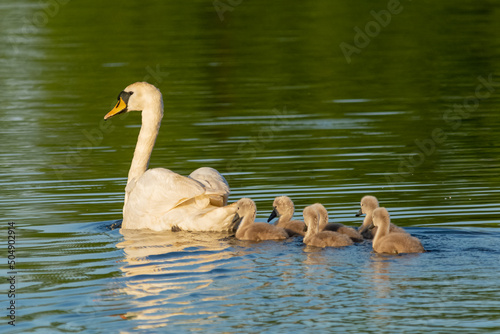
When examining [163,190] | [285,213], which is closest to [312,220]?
[285,213]

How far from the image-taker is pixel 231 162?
1647cm

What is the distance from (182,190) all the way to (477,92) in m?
11.7

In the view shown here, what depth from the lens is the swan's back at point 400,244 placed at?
10227mm

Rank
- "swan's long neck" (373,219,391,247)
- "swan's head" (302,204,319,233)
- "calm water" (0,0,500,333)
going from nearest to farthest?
1. "calm water" (0,0,500,333)
2. "swan's long neck" (373,219,391,247)
3. "swan's head" (302,204,319,233)

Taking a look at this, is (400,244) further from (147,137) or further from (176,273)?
(147,137)

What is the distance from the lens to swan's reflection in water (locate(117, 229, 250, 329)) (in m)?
8.50

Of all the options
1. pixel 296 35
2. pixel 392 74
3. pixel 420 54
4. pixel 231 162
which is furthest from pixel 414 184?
pixel 296 35

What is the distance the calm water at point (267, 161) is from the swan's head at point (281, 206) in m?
0.69

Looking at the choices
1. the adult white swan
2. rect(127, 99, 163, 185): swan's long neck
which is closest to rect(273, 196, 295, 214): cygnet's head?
the adult white swan

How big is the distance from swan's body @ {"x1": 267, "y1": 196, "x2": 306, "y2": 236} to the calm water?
1.53ft

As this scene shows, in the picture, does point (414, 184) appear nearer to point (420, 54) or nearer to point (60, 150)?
point (60, 150)

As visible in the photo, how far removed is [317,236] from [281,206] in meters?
1.25

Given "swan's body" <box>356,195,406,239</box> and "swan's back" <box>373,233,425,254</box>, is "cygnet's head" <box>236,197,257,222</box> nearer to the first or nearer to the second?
"swan's body" <box>356,195,406,239</box>

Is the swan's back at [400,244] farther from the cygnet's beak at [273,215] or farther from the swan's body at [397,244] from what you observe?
the cygnet's beak at [273,215]
